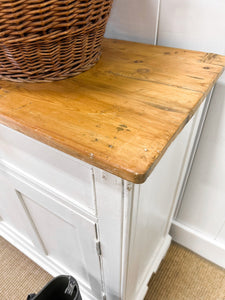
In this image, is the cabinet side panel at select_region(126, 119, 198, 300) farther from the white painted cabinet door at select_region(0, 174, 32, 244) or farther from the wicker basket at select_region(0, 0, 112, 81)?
the white painted cabinet door at select_region(0, 174, 32, 244)

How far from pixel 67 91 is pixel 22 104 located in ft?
0.31

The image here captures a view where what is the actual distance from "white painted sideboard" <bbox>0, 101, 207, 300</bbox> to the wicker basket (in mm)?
141

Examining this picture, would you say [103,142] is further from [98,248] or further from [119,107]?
[98,248]

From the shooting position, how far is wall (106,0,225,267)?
56cm

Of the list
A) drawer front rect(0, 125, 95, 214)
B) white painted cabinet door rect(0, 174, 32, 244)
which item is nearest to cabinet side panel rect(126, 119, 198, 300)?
drawer front rect(0, 125, 95, 214)

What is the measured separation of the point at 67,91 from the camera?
1.49 ft

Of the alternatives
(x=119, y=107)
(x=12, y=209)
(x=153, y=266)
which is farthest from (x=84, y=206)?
(x=153, y=266)

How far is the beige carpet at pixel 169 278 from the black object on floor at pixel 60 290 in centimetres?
38

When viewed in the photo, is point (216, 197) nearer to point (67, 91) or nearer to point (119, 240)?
point (119, 240)

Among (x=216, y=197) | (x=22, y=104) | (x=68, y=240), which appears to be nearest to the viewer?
(x=22, y=104)

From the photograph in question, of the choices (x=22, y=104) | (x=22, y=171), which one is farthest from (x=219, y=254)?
(x=22, y=104)

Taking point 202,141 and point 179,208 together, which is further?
point 179,208

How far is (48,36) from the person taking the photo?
39 cm

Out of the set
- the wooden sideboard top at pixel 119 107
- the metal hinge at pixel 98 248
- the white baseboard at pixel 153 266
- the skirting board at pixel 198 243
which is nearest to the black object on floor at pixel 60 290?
the metal hinge at pixel 98 248
